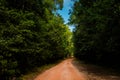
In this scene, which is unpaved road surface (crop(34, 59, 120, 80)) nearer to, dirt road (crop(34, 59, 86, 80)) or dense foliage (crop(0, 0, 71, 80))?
dirt road (crop(34, 59, 86, 80))

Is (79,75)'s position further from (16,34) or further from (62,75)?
(16,34)

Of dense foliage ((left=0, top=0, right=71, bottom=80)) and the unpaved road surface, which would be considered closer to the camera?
dense foliage ((left=0, top=0, right=71, bottom=80))

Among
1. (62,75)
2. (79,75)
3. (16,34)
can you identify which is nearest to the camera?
(16,34)

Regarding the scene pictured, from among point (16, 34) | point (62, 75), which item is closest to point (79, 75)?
point (62, 75)

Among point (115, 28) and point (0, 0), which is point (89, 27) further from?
point (0, 0)

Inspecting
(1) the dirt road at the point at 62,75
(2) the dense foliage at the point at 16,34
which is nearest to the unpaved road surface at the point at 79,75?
(1) the dirt road at the point at 62,75

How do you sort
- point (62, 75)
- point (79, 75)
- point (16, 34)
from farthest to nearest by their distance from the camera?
point (62, 75), point (79, 75), point (16, 34)

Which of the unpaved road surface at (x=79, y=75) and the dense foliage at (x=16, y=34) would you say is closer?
the dense foliage at (x=16, y=34)

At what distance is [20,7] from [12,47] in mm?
6545

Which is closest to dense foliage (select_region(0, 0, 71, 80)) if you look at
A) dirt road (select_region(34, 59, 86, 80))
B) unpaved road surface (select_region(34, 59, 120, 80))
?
dirt road (select_region(34, 59, 86, 80))

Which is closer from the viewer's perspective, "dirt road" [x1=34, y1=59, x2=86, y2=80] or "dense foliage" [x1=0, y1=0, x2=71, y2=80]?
"dense foliage" [x1=0, y1=0, x2=71, y2=80]

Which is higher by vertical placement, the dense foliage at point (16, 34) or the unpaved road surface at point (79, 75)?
the dense foliage at point (16, 34)

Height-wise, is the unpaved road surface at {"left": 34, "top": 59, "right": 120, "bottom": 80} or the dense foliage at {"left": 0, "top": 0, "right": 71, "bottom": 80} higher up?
the dense foliage at {"left": 0, "top": 0, "right": 71, "bottom": 80}

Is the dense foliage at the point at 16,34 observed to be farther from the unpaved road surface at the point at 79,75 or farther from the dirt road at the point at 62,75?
the unpaved road surface at the point at 79,75
